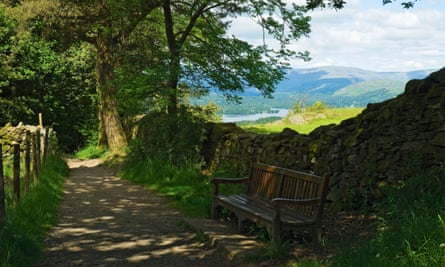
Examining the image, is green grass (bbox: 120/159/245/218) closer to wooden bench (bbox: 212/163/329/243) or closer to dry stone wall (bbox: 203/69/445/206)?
wooden bench (bbox: 212/163/329/243)

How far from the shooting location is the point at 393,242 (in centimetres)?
441

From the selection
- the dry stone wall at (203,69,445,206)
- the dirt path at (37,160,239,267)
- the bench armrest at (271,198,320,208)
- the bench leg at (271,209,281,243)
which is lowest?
the dirt path at (37,160,239,267)

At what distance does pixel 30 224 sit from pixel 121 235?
4.20 ft

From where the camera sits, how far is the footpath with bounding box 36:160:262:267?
5621 millimetres

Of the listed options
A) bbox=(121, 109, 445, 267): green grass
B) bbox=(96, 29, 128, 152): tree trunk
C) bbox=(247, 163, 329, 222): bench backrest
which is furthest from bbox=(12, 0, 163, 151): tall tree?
bbox=(247, 163, 329, 222): bench backrest

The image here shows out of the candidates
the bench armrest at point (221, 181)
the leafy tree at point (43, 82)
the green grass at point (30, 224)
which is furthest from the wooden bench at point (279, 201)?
the leafy tree at point (43, 82)

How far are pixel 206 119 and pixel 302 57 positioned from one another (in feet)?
12.8

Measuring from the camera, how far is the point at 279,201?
5.61 metres

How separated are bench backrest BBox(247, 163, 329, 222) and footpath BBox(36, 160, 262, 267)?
79 cm

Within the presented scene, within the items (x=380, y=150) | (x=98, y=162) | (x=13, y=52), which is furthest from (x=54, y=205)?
(x=13, y=52)

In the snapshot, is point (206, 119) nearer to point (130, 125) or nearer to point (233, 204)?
point (233, 204)

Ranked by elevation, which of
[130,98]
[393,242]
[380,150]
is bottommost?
[393,242]

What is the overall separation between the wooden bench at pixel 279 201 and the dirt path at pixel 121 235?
0.72 meters

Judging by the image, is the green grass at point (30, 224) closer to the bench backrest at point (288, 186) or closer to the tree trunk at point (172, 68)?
the bench backrest at point (288, 186)
